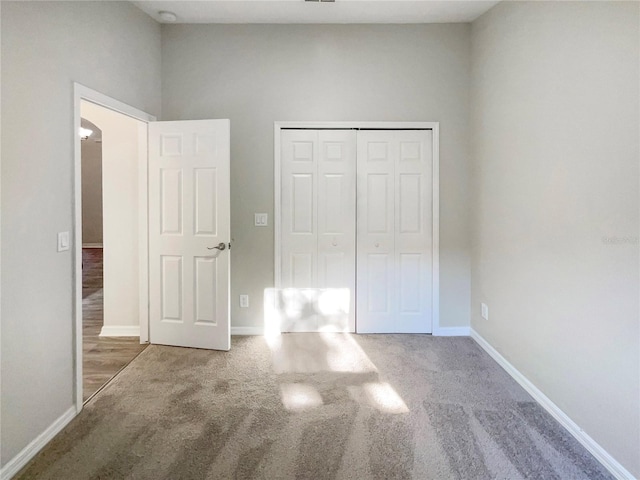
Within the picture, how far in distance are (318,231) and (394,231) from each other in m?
0.75

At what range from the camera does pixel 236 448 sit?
183cm

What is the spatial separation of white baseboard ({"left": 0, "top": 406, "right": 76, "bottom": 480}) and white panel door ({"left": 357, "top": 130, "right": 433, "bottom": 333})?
93.0 inches

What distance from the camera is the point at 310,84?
332 centimetres

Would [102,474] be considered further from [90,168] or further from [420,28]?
[90,168]

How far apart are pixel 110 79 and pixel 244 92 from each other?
3.80 feet

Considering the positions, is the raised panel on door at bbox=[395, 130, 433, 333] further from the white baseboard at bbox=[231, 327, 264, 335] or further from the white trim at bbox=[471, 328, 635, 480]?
the white baseboard at bbox=[231, 327, 264, 335]

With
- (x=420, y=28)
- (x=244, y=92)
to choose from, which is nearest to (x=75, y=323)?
(x=244, y=92)

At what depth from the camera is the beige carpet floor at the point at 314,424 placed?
1.71 metres

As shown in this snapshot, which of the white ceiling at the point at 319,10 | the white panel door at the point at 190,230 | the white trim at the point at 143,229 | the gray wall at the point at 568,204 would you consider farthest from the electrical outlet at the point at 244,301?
the white ceiling at the point at 319,10

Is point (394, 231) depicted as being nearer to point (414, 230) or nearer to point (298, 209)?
point (414, 230)

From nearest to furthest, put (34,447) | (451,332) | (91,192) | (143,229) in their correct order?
(34,447) < (143,229) < (451,332) < (91,192)

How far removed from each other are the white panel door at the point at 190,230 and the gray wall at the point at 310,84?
14.2 inches

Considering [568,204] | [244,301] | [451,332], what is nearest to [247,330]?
[244,301]

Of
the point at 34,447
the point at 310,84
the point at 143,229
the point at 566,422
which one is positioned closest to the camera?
the point at 34,447
